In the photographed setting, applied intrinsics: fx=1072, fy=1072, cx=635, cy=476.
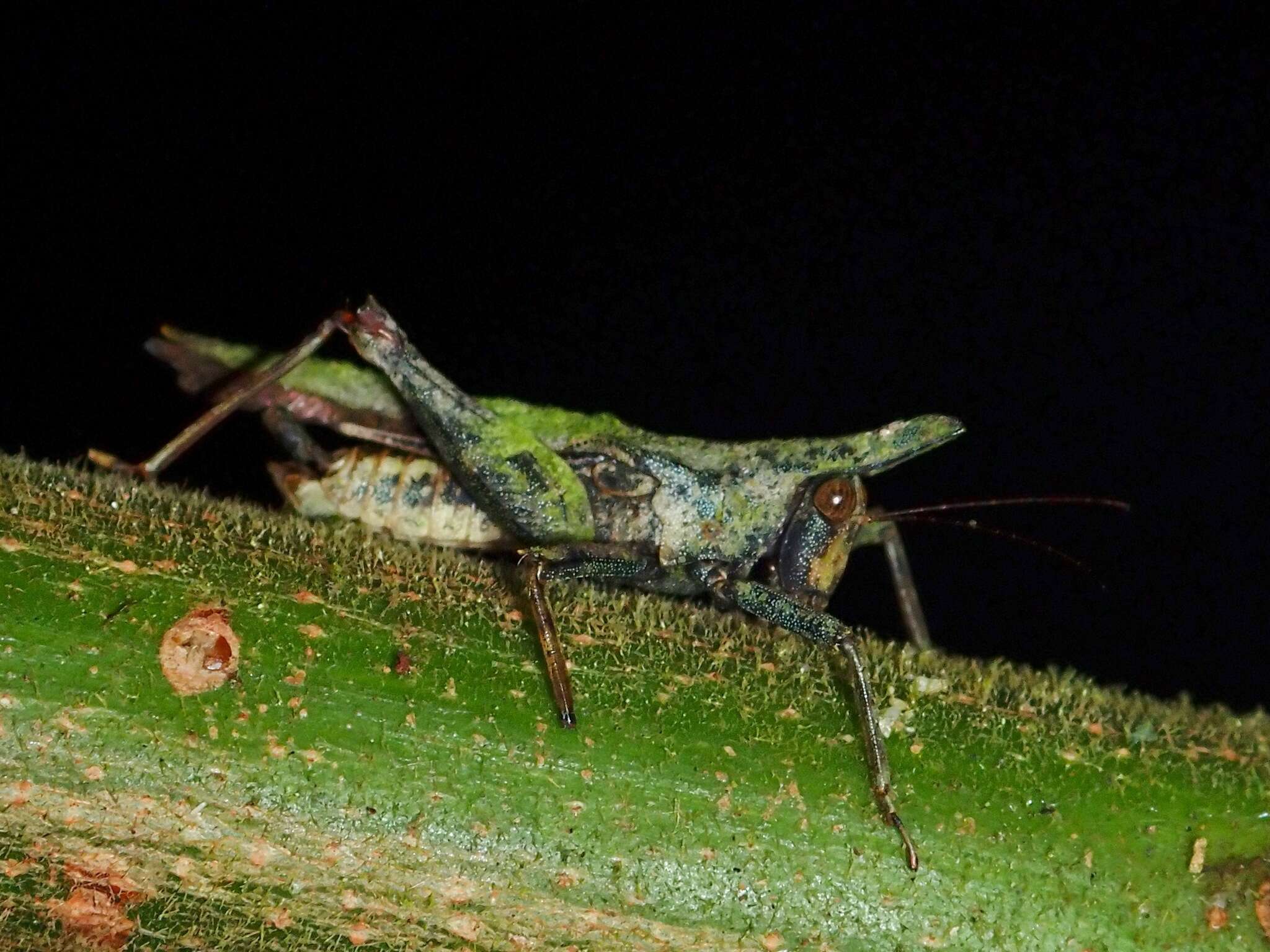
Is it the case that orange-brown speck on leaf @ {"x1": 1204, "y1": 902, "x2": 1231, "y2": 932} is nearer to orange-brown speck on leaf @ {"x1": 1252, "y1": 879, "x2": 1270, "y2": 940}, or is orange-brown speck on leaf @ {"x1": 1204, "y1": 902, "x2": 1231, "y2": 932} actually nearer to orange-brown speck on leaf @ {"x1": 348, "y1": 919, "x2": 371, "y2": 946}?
orange-brown speck on leaf @ {"x1": 1252, "y1": 879, "x2": 1270, "y2": 940}

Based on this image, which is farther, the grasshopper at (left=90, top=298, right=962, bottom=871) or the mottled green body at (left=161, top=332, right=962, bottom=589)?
the mottled green body at (left=161, top=332, right=962, bottom=589)

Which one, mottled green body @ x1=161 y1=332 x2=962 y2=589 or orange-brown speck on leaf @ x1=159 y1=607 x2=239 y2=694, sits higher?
mottled green body @ x1=161 y1=332 x2=962 y2=589

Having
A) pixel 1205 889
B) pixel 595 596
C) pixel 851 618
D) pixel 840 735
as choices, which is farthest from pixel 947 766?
pixel 851 618

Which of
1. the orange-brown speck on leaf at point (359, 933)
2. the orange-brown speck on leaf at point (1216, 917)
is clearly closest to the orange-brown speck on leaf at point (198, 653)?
the orange-brown speck on leaf at point (359, 933)

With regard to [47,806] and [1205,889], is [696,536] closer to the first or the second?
[1205,889]

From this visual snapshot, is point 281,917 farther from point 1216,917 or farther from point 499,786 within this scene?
point 1216,917

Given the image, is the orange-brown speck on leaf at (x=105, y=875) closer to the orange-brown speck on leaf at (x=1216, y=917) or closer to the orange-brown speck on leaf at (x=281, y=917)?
the orange-brown speck on leaf at (x=281, y=917)

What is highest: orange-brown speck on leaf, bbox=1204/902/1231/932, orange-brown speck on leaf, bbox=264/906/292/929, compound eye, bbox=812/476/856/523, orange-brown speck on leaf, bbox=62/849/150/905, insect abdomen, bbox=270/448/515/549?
insect abdomen, bbox=270/448/515/549

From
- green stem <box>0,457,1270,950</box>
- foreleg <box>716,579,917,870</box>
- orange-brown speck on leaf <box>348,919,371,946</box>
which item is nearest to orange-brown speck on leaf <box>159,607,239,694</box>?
green stem <box>0,457,1270,950</box>
